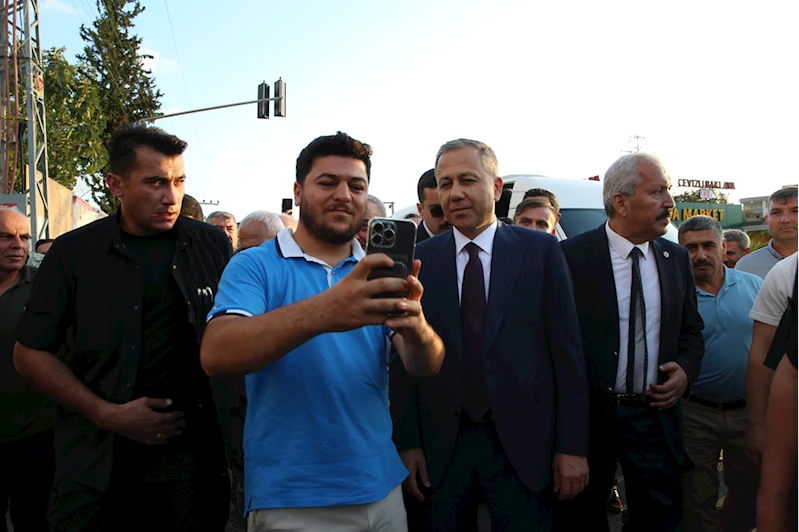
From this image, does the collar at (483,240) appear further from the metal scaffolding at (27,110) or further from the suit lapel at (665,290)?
the metal scaffolding at (27,110)

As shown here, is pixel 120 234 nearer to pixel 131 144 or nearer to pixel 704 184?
pixel 131 144

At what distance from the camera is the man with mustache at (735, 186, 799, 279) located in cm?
501

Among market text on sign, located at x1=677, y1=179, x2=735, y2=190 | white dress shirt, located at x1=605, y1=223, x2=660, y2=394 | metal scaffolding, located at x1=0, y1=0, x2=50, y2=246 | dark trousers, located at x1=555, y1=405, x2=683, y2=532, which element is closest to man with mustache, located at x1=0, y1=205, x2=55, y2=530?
dark trousers, located at x1=555, y1=405, x2=683, y2=532

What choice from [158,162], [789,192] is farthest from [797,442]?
[789,192]

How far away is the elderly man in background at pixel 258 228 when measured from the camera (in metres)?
4.98

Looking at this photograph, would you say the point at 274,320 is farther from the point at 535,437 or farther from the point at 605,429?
the point at 605,429

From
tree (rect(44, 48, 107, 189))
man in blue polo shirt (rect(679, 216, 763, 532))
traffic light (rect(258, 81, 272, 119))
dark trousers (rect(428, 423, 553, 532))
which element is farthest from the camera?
traffic light (rect(258, 81, 272, 119))

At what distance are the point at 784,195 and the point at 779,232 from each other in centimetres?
33

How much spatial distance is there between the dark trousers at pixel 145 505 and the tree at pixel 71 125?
1602cm

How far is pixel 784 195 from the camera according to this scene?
16.8 ft

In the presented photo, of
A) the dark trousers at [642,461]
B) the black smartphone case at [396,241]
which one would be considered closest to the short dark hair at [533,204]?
the dark trousers at [642,461]

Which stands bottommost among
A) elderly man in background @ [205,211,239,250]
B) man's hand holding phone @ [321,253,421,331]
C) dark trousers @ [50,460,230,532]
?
dark trousers @ [50,460,230,532]

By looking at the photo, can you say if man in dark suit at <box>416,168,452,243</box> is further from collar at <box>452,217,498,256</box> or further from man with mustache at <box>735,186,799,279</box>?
man with mustache at <box>735,186,799,279</box>

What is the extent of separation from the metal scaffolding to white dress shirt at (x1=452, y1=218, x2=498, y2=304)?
38.4 feet
